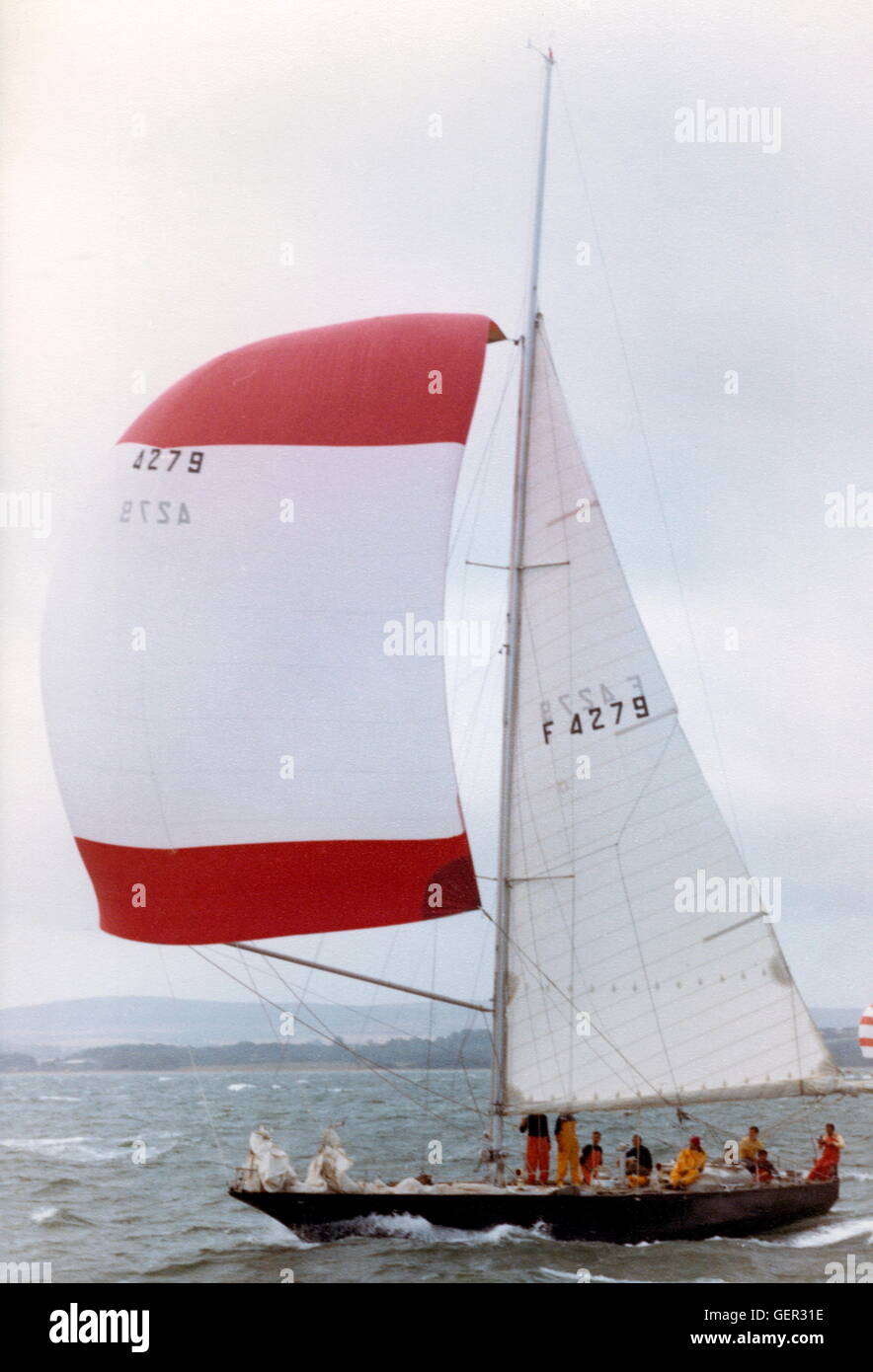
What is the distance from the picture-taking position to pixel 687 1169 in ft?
49.6

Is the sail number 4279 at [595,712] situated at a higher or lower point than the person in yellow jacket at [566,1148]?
higher

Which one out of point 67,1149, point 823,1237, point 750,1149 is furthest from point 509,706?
point 67,1149

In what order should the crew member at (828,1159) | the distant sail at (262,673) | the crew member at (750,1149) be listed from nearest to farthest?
the distant sail at (262,673)
the crew member at (750,1149)
the crew member at (828,1159)

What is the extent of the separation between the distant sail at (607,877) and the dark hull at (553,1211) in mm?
823

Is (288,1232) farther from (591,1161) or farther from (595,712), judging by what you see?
(595,712)

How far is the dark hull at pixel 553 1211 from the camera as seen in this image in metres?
14.4

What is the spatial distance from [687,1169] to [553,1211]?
1.35m

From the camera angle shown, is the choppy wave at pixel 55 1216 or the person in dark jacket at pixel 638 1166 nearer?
the person in dark jacket at pixel 638 1166

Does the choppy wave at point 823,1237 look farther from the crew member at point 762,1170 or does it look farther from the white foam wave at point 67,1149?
the white foam wave at point 67,1149

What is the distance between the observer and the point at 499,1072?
14859mm

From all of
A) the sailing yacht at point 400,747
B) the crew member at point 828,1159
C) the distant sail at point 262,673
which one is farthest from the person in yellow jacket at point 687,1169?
the distant sail at point 262,673

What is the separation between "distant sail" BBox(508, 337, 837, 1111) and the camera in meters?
14.9

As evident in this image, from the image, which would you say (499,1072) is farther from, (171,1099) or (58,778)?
(171,1099)
